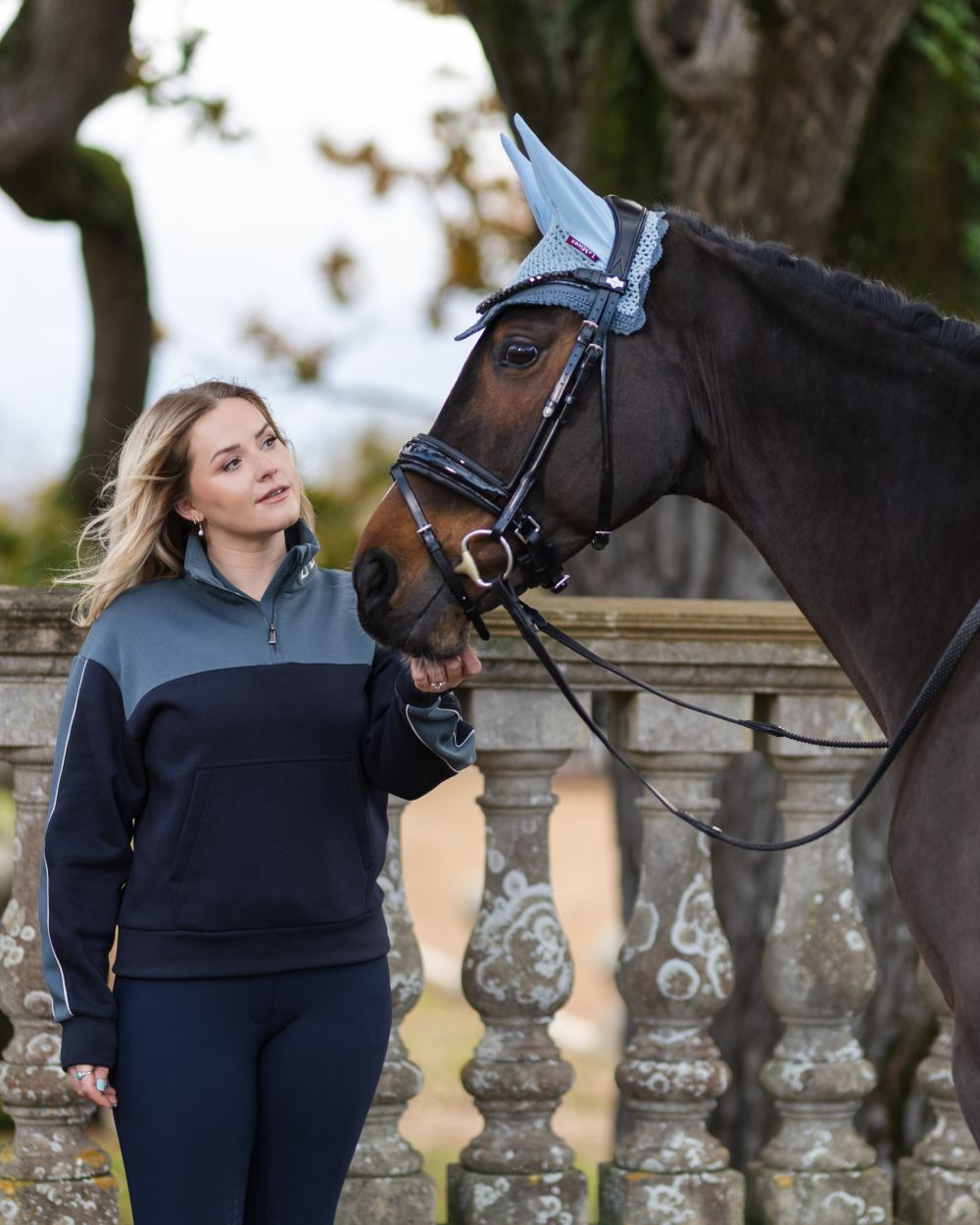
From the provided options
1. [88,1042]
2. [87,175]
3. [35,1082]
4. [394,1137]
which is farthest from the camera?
[87,175]

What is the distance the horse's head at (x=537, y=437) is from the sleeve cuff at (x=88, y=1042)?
0.83 meters

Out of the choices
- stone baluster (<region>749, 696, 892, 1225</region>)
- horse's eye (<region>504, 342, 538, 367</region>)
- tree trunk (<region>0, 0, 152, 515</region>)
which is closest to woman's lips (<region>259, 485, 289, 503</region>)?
horse's eye (<region>504, 342, 538, 367</region>)

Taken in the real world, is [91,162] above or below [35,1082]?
above

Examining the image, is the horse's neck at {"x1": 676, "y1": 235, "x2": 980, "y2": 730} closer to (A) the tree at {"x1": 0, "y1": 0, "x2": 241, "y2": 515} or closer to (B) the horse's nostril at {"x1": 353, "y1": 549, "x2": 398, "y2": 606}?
(B) the horse's nostril at {"x1": 353, "y1": 549, "x2": 398, "y2": 606}

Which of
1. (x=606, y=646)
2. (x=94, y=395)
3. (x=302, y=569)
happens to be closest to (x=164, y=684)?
(x=302, y=569)

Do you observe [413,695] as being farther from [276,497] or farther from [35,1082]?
[35,1082]

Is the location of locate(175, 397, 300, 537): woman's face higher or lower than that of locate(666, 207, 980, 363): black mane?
lower

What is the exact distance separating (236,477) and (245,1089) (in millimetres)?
1093

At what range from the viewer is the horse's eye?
2.58 metres

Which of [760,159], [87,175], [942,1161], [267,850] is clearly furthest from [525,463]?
[87,175]

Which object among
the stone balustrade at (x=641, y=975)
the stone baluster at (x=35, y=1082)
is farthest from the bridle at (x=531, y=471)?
the stone baluster at (x=35, y=1082)

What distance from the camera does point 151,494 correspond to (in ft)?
8.89

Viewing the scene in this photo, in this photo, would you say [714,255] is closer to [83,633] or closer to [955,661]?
[955,661]

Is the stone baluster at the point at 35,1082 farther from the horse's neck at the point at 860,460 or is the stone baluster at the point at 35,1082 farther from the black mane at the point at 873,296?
the black mane at the point at 873,296
